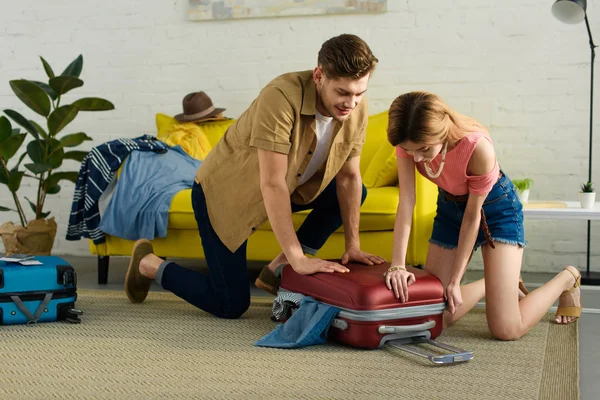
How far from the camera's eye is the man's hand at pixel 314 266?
246 cm

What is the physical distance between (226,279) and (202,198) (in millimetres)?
303

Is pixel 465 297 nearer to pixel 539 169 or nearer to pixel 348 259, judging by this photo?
pixel 348 259

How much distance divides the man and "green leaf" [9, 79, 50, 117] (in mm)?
1309

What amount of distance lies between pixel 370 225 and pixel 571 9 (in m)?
1.41

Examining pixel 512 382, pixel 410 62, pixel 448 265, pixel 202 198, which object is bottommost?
pixel 512 382

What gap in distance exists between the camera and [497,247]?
8.25ft

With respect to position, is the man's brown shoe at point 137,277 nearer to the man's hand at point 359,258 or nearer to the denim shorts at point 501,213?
the man's hand at point 359,258

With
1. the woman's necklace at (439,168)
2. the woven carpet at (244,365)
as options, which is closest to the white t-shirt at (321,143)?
the woman's necklace at (439,168)

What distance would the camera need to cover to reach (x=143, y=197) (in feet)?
12.0

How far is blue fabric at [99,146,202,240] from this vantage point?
3605mm

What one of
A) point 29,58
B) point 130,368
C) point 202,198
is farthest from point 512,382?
point 29,58

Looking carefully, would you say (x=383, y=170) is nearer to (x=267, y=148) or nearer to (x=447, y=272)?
(x=447, y=272)

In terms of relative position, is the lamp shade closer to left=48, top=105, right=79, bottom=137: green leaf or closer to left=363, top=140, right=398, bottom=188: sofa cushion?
left=363, top=140, right=398, bottom=188: sofa cushion

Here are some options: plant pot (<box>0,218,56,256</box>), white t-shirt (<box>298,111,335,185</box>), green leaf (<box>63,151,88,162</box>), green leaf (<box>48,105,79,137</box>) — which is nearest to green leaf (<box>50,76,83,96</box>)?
green leaf (<box>48,105,79,137</box>)
